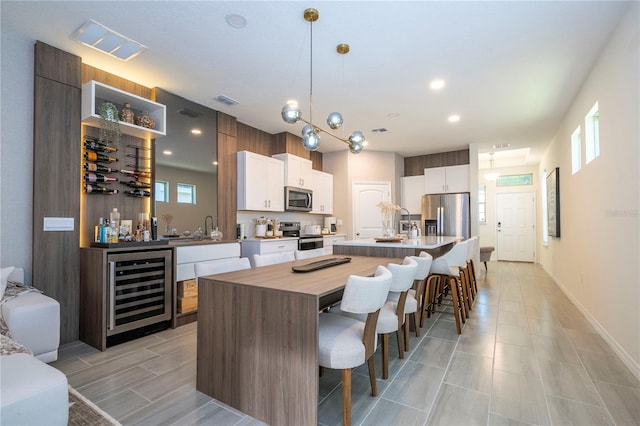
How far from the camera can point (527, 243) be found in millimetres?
8242

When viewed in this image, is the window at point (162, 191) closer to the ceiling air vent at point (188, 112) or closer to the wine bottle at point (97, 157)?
the wine bottle at point (97, 157)

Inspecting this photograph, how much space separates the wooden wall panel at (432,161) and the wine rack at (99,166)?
6024 millimetres

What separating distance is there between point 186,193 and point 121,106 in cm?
118

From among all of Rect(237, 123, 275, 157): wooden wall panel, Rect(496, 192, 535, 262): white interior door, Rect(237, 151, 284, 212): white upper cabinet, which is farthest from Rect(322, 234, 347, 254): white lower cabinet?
Rect(496, 192, 535, 262): white interior door

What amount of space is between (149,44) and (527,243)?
9462 millimetres

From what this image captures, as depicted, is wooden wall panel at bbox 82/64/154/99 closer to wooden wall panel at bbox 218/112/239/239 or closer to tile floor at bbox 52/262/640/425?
wooden wall panel at bbox 218/112/239/239

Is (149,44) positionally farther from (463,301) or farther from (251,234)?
(463,301)

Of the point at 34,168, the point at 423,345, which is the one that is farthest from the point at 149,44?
the point at 423,345

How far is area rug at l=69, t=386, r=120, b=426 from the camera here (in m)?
1.64

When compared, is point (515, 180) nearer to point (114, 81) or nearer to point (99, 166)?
point (114, 81)

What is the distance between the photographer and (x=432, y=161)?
7.00 m

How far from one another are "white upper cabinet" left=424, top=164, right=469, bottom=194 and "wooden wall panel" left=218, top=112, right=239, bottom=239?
4360 millimetres

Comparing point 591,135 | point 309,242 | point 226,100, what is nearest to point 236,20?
point 226,100

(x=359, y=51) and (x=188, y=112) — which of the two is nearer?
(x=359, y=51)
